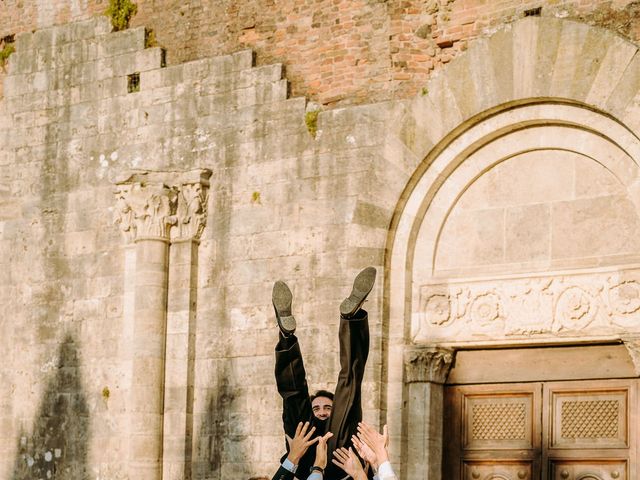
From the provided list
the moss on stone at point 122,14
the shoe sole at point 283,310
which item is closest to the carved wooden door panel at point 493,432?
the shoe sole at point 283,310

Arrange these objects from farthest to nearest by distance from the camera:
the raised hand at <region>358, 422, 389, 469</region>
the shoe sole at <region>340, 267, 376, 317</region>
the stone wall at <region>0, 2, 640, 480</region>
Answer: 1. the stone wall at <region>0, 2, 640, 480</region>
2. the shoe sole at <region>340, 267, 376, 317</region>
3. the raised hand at <region>358, 422, 389, 469</region>

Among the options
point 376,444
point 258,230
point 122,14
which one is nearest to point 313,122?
point 258,230

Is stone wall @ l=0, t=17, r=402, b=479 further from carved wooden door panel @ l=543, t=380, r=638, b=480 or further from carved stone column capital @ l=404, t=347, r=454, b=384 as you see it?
carved wooden door panel @ l=543, t=380, r=638, b=480

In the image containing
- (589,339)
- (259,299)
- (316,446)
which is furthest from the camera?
(259,299)

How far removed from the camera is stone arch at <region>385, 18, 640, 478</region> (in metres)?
11.9

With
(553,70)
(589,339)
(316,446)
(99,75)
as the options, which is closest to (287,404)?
(316,446)

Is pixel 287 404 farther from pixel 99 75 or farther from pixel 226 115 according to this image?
pixel 99 75

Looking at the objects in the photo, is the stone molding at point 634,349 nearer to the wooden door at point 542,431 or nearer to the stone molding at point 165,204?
the wooden door at point 542,431

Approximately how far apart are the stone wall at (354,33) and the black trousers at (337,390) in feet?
14.2

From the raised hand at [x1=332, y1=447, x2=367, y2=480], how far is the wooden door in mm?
4055

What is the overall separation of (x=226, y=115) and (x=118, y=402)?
292 centimetres

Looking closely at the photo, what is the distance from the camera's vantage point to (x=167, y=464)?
45.4ft

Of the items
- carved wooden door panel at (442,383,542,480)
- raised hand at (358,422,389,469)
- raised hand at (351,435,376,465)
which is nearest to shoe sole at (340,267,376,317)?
raised hand at (351,435,376,465)

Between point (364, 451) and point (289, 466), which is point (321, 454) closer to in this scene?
point (289, 466)
